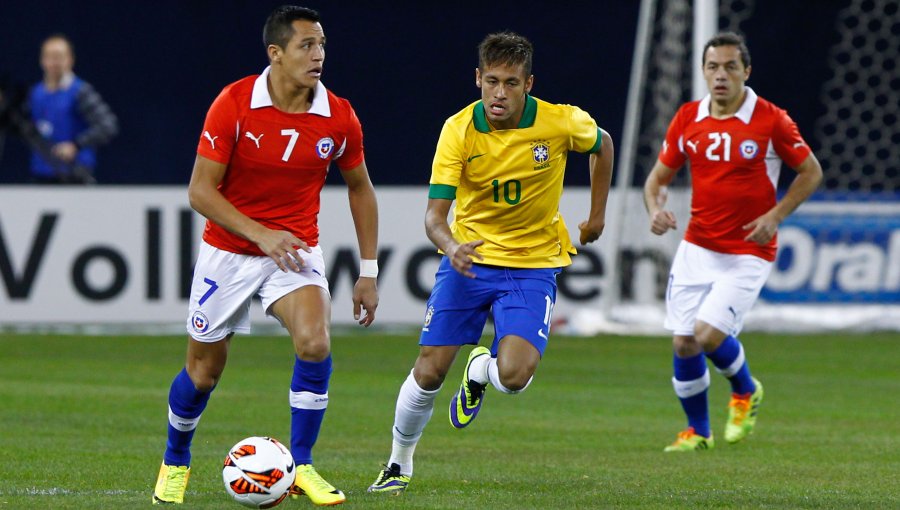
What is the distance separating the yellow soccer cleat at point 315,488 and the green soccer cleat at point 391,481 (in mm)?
327

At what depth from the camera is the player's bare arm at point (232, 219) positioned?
21.1 feet

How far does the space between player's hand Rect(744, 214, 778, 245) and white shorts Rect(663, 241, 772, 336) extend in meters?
0.49

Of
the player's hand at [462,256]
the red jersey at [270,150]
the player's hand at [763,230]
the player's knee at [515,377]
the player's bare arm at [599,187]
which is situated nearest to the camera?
the player's hand at [462,256]

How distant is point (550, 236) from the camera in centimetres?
739

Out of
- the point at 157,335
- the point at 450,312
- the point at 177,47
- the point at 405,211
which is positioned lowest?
the point at 157,335

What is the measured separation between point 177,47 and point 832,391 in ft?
26.7

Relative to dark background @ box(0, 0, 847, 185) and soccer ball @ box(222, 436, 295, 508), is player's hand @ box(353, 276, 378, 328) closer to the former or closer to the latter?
soccer ball @ box(222, 436, 295, 508)

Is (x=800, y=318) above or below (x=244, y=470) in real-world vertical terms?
below

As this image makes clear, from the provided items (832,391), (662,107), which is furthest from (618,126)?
(832,391)

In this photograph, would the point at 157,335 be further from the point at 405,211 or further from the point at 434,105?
the point at 434,105

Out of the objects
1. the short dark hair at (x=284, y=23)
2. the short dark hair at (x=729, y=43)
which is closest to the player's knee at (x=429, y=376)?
the short dark hair at (x=284, y=23)

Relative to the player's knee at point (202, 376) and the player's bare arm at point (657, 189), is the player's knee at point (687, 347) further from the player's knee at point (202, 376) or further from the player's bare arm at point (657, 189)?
the player's knee at point (202, 376)

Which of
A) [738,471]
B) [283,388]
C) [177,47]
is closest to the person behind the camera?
[738,471]

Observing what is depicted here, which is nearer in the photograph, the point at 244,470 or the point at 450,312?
the point at 244,470
